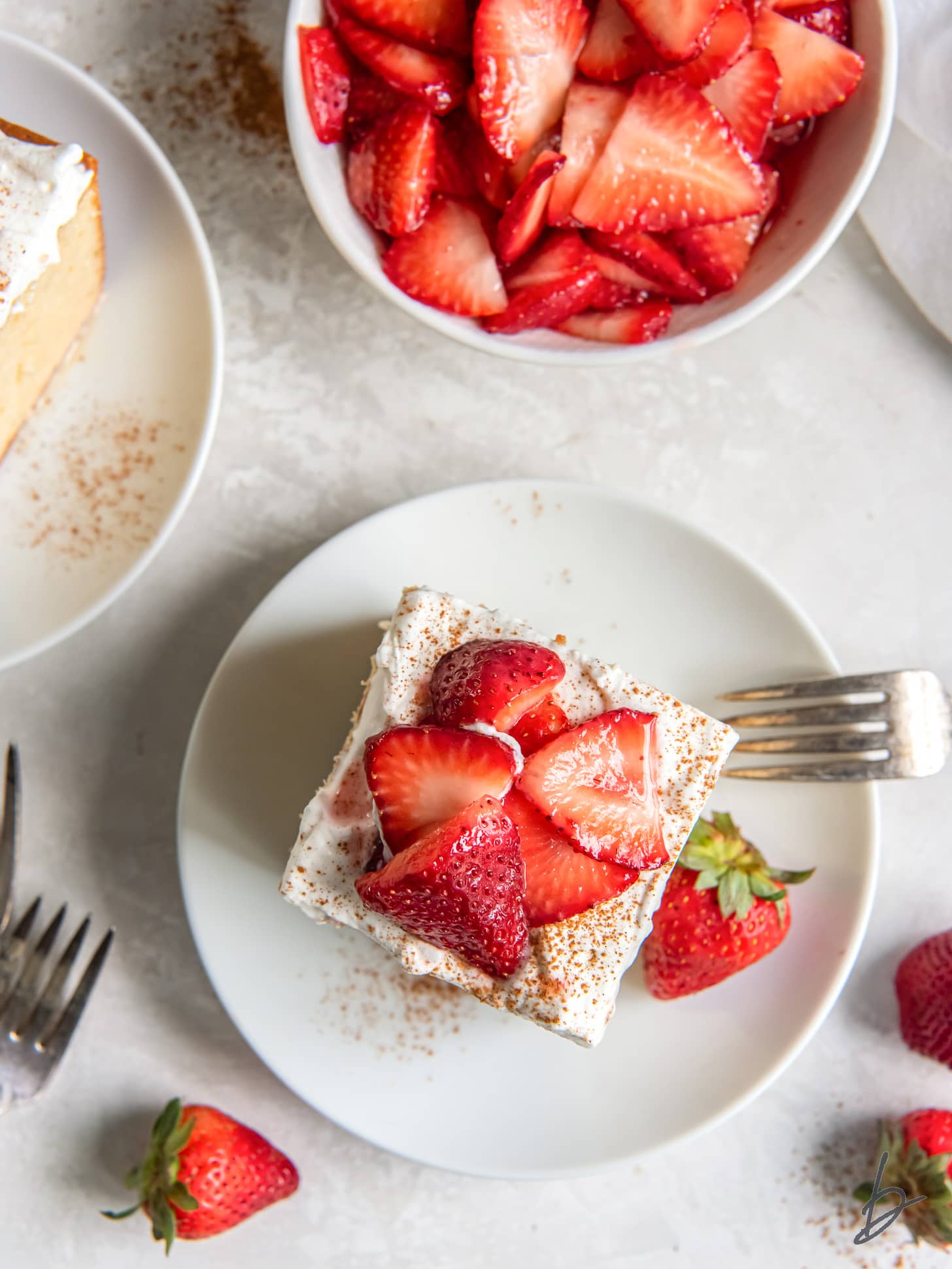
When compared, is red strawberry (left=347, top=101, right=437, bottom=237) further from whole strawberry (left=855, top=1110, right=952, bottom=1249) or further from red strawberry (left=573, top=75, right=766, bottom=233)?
whole strawberry (left=855, top=1110, right=952, bottom=1249)

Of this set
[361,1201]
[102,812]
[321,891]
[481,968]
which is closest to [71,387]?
[102,812]

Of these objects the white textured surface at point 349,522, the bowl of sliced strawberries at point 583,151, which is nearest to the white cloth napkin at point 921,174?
the white textured surface at point 349,522

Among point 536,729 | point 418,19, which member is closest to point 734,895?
point 536,729

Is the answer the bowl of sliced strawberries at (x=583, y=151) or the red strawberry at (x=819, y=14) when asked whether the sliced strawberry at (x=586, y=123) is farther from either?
the red strawberry at (x=819, y=14)

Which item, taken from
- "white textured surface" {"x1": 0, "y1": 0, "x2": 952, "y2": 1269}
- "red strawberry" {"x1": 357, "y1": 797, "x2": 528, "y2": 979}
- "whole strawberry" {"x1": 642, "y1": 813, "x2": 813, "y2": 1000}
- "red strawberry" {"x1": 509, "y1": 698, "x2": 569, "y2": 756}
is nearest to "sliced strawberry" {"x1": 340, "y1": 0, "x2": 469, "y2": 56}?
"white textured surface" {"x1": 0, "y1": 0, "x2": 952, "y2": 1269}

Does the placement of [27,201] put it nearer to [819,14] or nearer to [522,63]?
[522,63]

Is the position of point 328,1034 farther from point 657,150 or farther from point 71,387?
point 657,150
